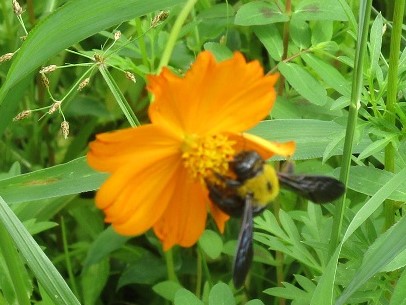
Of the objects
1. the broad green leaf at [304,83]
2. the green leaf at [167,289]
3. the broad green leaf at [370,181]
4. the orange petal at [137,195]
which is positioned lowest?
the green leaf at [167,289]

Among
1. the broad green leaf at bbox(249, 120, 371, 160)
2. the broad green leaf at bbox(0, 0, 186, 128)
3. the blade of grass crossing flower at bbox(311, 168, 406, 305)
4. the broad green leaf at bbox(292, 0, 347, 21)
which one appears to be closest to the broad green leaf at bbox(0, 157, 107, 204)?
the broad green leaf at bbox(0, 0, 186, 128)

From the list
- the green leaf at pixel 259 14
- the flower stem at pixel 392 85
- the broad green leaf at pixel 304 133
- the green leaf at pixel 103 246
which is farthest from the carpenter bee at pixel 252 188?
the green leaf at pixel 103 246

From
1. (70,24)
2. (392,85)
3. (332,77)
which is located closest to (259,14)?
(332,77)

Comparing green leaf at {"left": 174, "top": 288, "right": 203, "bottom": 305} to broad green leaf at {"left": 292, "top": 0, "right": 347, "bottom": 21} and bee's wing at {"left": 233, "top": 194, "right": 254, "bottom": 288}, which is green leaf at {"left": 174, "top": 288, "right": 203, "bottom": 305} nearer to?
bee's wing at {"left": 233, "top": 194, "right": 254, "bottom": 288}

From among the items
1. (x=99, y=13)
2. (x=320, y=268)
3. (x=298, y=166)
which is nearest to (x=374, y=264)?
(x=320, y=268)

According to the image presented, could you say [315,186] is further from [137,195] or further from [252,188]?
[137,195]

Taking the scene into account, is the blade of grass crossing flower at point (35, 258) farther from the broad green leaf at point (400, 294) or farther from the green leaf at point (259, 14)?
the green leaf at point (259, 14)
